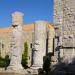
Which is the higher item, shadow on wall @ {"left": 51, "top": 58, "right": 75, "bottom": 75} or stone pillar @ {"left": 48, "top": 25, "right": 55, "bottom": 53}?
stone pillar @ {"left": 48, "top": 25, "right": 55, "bottom": 53}

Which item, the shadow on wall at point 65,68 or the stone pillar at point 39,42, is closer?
the shadow on wall at point 65,68

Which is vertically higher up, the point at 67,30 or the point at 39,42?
the point at 67,30

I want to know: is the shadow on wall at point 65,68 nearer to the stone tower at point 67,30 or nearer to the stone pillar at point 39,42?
the stone tower at point 67,30

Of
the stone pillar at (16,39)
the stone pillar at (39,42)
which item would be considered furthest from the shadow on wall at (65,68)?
the stone pillar at (16,39)

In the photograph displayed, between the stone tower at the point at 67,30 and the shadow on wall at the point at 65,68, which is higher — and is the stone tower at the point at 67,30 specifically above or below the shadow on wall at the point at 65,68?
above

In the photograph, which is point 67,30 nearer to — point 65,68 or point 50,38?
point 65,68

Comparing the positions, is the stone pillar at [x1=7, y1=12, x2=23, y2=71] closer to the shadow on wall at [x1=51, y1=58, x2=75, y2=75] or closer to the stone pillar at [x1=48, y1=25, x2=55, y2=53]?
the stone pillar at [x1=48, y1=25, x2=55, y2=53]

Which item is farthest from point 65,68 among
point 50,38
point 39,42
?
point 50,38

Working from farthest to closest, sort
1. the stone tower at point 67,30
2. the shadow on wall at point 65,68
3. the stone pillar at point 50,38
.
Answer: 1. the stone pillar at point 50,38
2. the stone tower at point 67,30
3. the shadow on wall at point 65,68

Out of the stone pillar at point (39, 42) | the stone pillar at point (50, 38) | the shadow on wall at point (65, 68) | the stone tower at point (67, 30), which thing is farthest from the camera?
the stone pillar at point (50, 38)

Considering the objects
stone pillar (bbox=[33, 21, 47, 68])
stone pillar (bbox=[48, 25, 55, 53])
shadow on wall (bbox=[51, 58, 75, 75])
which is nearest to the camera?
shadow on wall (bbox=[51, 58, 75, 75])

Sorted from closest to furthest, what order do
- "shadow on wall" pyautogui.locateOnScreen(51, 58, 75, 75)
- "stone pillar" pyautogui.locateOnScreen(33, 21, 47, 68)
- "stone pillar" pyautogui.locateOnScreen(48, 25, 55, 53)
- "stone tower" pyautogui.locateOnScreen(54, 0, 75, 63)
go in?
1. "shadow on wall" pyautogui.locateOnScreen(51, 58, 75, 75)
2. "stone tower" pyautogui.locateOnScreen(54, 0, 75, 63)
3. "stone pillar" pyautogui.locateOnScreen(33, 21, 47, 68)
4. "stone pillar" pyautogui.locateOnScreen(48, 25, 55, 53)

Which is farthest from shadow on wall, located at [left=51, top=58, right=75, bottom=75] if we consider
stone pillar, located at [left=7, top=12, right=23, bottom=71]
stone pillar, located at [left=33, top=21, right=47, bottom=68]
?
stone pillar, located at [left=7, top=12, right=23, bottom=71]

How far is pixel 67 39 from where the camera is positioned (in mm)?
12172
